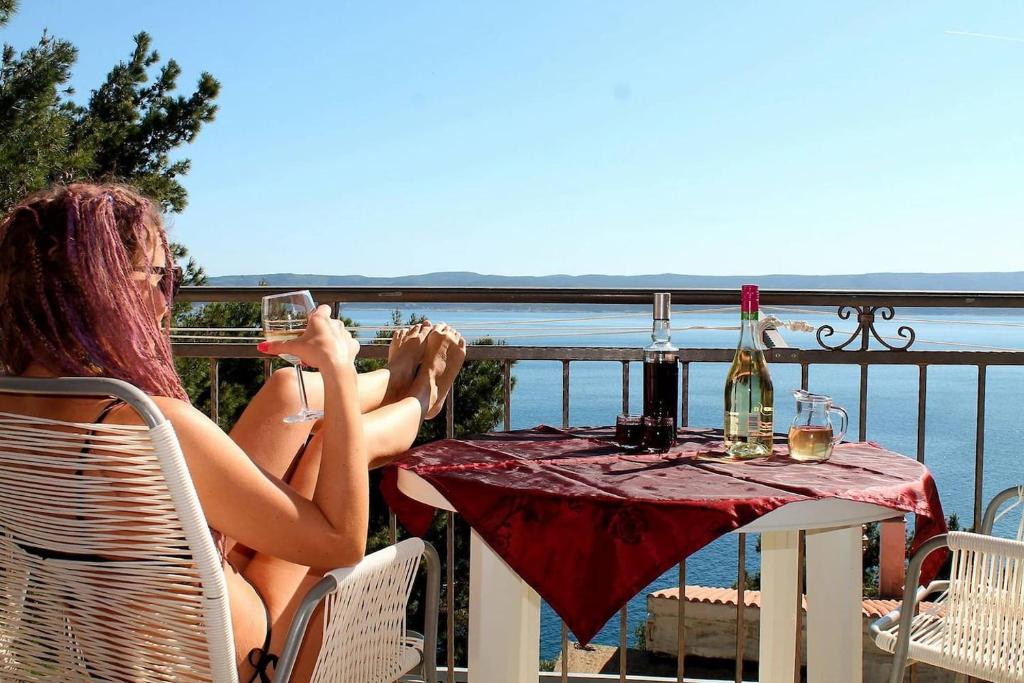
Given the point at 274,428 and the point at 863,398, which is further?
the point at 863,398

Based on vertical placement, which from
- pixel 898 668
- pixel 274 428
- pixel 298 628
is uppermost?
pixel 274 428

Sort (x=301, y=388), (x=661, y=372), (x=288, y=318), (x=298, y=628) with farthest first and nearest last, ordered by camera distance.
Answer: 1. (x=661, y=372)
2. (x=301, y=388)
3. (x=288, y=318)
4. (x=298, y=628)

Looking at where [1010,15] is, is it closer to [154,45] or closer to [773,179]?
[773,179]

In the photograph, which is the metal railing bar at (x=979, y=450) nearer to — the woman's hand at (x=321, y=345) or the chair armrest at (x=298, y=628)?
the woman's hand at (x=321, y=345)

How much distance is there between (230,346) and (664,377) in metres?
1.53

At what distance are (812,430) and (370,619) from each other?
85cm

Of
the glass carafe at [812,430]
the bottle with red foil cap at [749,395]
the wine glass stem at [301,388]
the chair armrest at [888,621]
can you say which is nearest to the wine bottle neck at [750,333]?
the bottle with red foil cap at [749,395]

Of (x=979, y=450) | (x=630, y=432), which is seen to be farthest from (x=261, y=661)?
(x=979, y=450)

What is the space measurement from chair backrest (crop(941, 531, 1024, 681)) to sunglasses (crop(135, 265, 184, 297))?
55.9 inches

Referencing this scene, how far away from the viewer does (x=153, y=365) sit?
47.3 inches

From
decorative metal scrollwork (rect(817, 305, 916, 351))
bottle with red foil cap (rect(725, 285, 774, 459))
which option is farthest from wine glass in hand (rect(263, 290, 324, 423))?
decorative metal scrollwork (rect(817, 305, 916, 351))

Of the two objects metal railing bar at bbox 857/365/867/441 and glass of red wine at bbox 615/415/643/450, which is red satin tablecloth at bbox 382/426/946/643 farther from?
metal railing bar at bbox 857/365/867/441

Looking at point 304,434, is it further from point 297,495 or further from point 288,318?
point 297,495

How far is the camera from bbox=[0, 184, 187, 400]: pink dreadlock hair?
1164 millimetres
